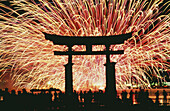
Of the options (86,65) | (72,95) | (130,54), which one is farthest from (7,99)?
(130,54)

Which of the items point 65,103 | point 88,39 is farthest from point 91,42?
point 65,103

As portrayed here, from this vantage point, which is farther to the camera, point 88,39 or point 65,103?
point 88,39

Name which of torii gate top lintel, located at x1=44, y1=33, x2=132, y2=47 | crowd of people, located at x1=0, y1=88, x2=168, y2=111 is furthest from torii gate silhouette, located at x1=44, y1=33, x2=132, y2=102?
crowd of people, located at x1=0, y1=88, x2=168, y2=111

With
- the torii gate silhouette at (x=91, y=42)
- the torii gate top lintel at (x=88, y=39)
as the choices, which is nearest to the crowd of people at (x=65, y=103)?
the torii gate silhouette at (x=91, y=42)

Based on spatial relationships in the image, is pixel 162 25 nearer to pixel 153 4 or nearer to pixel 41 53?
pixel 153 4

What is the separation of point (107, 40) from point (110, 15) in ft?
9.11

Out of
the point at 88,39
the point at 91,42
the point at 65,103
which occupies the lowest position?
the point at 65,103

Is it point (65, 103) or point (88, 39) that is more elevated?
point (88, 39)

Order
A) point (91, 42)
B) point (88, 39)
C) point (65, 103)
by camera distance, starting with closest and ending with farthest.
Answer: point (65, 103), point (88, 39), point (91, 42)

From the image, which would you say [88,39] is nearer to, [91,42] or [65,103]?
[91,42]

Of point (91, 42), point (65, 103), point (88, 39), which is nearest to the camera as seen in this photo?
point (65, 103)

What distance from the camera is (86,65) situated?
17281 mm

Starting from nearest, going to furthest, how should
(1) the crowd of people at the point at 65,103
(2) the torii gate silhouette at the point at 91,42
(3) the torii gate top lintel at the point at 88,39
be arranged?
(1) the crowd of people at the point at 65,103
(2) the torii gate silhouette at the point at 91,42
(3) the torii gate top lintel at the point at 88,39

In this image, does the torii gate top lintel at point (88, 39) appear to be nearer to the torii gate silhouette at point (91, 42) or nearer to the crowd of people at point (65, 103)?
the torii gate silhouette at point (91, 42)
